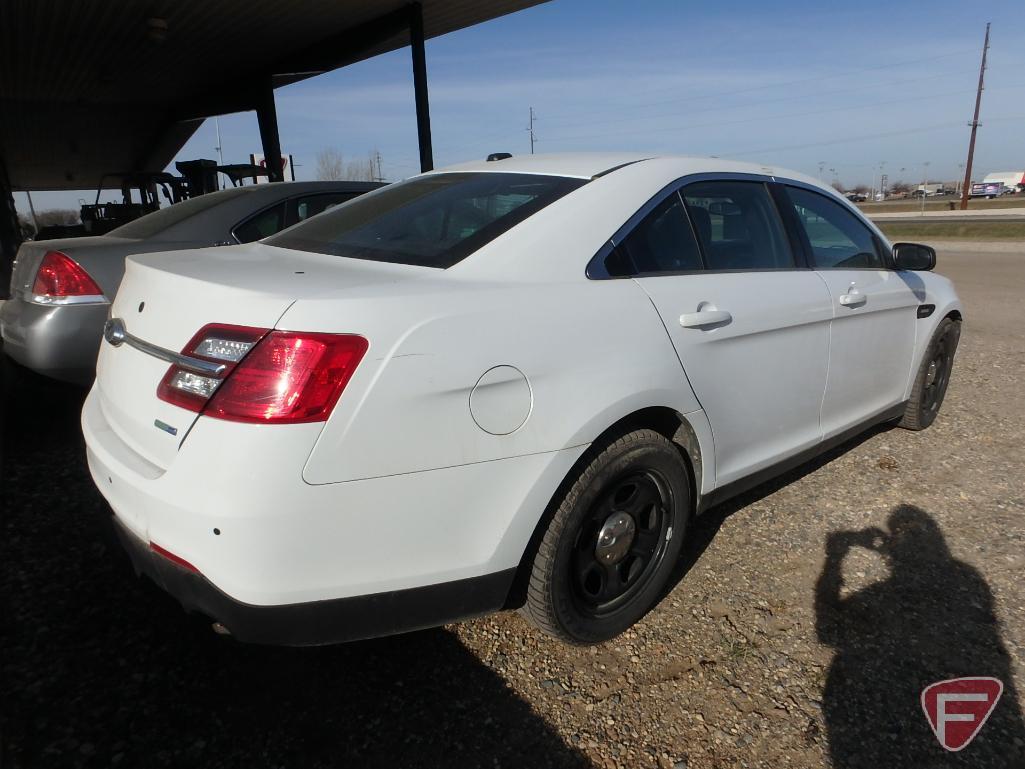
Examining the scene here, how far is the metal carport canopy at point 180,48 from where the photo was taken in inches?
476

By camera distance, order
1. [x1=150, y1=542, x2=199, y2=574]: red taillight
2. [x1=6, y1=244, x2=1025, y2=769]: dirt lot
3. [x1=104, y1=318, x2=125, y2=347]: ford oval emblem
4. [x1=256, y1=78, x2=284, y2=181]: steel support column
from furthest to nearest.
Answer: [x1=256, y1=78, x2=284, y2=181]: steel support column → [x1=104, y1=318, x2=125, y2=347]: ford oval emblem → [x1=6, y1=244, x2=1025, y2=769]: dirt lot → [x1=150, y1=542, x2=199, y2=574]: red taillight

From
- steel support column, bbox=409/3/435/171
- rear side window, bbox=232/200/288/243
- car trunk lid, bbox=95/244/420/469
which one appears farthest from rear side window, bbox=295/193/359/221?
steel support column, bbox=409/3/435/171

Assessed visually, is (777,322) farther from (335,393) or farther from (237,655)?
(237,655)

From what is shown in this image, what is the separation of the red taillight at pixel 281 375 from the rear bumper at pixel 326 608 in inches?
17.2

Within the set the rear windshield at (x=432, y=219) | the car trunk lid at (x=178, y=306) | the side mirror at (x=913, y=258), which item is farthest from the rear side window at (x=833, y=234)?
the car trunk lid at (x=178, y=306)

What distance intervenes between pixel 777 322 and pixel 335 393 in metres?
1.81

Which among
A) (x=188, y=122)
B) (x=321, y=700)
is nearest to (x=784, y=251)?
(x=321, y=700)

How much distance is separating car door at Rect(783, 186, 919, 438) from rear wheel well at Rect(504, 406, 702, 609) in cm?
97

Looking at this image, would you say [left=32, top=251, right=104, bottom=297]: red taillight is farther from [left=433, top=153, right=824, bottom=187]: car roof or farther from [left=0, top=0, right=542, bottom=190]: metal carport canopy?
[left=0, top=0, right=542, bottom=190]: metal carport canopy

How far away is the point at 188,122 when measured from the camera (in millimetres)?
25297

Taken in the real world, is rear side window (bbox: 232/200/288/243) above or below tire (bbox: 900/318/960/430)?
above

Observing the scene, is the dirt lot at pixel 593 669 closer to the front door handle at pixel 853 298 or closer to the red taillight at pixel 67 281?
the front door handle at pixel 853 298

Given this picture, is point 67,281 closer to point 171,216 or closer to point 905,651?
point 171,216

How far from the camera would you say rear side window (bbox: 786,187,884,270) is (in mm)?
3203
